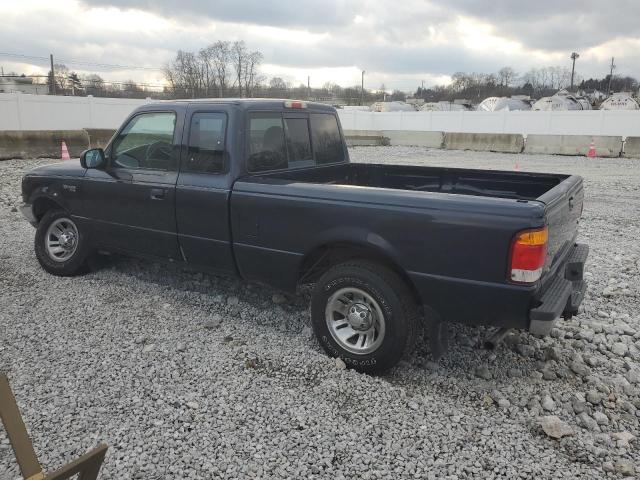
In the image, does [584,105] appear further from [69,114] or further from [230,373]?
[230,373]

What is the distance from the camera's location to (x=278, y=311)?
192 inches

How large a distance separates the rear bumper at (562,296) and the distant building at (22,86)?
40206 mm

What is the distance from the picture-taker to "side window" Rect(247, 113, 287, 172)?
436 centimetres

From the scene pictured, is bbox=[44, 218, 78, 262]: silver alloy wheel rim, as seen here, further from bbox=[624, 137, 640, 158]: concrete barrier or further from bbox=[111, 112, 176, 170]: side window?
bbox=[624, 137, 640, 158]: concrete barrier

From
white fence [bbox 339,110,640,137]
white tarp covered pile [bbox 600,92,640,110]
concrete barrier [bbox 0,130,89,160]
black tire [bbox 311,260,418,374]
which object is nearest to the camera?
black tire [bbox 311,260,418,374]

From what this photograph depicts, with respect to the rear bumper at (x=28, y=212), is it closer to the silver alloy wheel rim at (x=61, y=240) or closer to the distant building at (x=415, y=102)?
the silver alloy wheel rim at (x=61, y=240)

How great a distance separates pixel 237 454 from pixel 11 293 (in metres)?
3.61

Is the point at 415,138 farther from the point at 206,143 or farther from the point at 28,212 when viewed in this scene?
the point at 206,143

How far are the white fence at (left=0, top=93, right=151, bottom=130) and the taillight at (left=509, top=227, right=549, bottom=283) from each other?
19624mm

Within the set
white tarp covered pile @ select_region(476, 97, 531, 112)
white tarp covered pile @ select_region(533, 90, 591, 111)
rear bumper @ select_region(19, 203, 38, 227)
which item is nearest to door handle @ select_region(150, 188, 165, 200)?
rear bumper @ select_region(19, 203, 38, 227)

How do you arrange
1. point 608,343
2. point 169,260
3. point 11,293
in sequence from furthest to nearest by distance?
1. point 11,293
2. point 169,260
3. point 608,343

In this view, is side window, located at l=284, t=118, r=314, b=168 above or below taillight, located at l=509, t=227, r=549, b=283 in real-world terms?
above

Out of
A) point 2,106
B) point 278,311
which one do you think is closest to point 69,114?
point 2,106

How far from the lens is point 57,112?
19.6 metres
